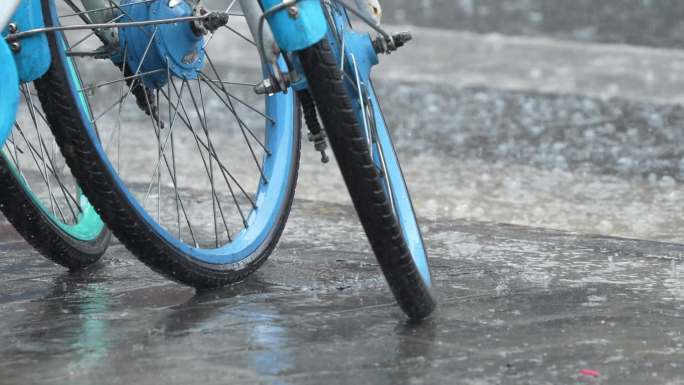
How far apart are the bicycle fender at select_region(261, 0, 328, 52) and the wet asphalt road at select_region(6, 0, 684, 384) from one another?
2.10 feet

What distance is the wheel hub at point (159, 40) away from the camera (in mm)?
3127

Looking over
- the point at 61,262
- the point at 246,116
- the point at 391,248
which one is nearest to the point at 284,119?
the point at 61,262

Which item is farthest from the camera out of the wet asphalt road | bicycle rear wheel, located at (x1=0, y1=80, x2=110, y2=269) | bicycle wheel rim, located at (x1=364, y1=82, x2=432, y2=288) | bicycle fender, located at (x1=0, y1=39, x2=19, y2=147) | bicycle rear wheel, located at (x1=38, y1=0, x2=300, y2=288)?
bicycle rear wheel, located at (x1=0, y1=80, x2=110, y2=269)

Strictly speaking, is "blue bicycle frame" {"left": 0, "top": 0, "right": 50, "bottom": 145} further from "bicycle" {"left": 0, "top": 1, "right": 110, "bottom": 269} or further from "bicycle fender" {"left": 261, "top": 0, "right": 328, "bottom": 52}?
"bicycle fender" {"left": 261, "top": 0, "right": 328, "bottom": 52}

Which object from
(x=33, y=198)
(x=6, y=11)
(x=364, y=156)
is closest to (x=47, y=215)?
(x=33, y=198)

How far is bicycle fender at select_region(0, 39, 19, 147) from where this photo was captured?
2.64 m

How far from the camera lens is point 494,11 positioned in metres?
8.87

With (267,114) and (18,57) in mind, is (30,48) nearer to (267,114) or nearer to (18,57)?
(18,57)

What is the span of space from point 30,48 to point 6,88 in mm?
126

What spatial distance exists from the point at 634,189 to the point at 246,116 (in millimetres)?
1999

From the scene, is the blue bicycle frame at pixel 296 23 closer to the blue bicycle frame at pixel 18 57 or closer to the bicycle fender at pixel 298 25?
the bicycle fender at pixel 298 25

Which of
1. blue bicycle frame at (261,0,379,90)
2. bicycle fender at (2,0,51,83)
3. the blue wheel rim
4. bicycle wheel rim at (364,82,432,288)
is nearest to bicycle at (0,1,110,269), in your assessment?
bicycle fender at (2,0,51,83)

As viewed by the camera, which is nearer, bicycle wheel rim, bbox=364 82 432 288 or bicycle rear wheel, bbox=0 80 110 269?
bicycle wheel rim, bbox=364 82 432 288

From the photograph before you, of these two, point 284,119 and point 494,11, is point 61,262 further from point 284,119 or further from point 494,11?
point 494,11
